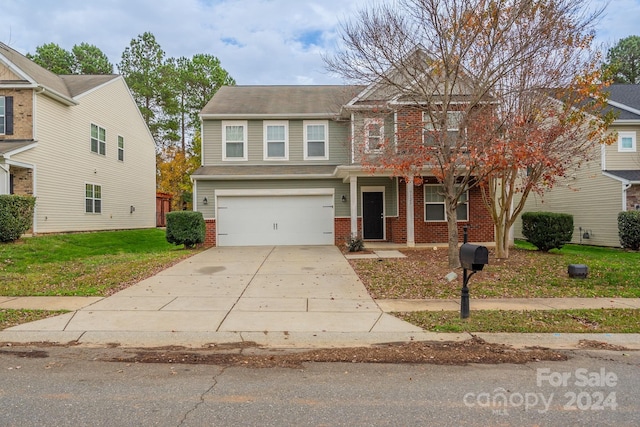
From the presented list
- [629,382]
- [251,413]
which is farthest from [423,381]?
[629,382]

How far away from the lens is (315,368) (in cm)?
438

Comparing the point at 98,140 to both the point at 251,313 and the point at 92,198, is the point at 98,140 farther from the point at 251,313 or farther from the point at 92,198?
the point at 251,313

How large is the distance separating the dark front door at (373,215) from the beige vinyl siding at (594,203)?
20.6ft

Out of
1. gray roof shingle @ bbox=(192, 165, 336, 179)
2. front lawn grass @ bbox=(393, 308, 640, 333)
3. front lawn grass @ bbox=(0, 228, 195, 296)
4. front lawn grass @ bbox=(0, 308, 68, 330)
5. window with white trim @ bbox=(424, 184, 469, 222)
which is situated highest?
gray roof shingle @ bbox=(192, 165, 336, 179)

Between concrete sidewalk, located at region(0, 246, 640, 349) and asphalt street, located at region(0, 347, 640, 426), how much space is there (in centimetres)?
76

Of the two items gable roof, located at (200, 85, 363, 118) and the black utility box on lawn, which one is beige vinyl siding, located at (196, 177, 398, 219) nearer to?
gable roof, located at (200, 85, 363, 118)

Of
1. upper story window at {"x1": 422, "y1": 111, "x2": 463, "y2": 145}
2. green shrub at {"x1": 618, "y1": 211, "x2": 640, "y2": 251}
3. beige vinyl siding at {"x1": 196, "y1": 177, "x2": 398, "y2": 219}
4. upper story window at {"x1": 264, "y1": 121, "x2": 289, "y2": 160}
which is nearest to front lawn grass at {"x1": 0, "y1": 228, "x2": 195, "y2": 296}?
beige vinyl siding at {"x1": 196, "y1": 177, "x2": 398, "y2": 219}

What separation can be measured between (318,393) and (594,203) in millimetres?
18519

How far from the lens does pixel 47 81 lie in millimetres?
16469

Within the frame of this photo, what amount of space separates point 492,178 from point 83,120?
1727 centimetres

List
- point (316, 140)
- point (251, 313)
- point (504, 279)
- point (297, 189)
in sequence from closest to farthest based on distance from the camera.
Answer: point (251, 313) < point (504, 279) < point (297, 189) < point (316, 140)

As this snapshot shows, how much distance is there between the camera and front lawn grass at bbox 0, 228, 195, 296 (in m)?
8.23

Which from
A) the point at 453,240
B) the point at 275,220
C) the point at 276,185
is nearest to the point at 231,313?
the point at 453,240

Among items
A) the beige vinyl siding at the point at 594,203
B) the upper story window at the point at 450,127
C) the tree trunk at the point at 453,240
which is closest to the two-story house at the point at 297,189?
the upper story window at the point at 450,127
